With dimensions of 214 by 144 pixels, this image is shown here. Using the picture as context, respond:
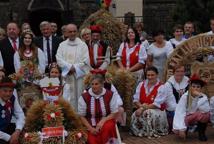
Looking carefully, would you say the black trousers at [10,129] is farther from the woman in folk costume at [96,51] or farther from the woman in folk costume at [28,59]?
the woman in folk costume at [96,51]

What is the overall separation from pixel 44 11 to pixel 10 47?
1876 centimetres

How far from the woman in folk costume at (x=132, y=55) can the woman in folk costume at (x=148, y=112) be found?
33.3 inches

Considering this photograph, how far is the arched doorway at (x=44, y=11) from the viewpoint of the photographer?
89.0ft

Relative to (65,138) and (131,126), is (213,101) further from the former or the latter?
(65,138)

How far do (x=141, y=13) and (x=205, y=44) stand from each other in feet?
63.3

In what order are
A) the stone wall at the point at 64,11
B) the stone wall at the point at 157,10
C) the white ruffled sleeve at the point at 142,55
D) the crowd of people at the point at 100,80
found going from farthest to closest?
1. the stone wall at the point at 157,10
2. the stone wall at the point at 64,11
3. the white ruffled sleeve at the point at 142,55
4. the crowd of people at the point at 100,80

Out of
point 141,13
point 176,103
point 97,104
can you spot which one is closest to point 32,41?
→ point 97,104

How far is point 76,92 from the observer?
9250 millimetres

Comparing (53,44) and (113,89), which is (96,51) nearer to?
(53,44)

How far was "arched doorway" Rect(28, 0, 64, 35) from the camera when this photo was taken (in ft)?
89.0

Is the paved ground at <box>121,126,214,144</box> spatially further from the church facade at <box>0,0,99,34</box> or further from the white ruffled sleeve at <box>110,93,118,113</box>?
the church facade at <box>0,0,99,34</box>

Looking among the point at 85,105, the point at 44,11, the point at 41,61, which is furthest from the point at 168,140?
the point at 44,11

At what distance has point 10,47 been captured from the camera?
29.2 feet

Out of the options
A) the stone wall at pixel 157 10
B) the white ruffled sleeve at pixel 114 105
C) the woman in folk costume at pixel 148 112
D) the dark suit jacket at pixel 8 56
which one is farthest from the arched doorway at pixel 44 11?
the white ruffled sleeve at pixel 114 105
